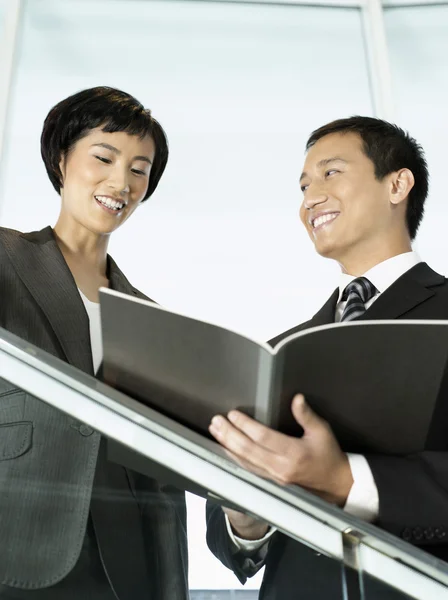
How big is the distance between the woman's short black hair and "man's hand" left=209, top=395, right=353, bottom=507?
3.40ft

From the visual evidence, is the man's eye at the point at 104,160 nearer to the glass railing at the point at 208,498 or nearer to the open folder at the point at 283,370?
the open folder at the point at 283,370

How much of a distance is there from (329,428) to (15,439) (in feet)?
1.39

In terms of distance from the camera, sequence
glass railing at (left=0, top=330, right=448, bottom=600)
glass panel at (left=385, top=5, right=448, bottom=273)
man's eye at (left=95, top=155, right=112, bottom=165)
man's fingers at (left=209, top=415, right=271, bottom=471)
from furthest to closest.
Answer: glass panel at (left=385, top=5, right=448, bottom=273), man's eye at (left=95, top=155, right=112, bottom=165), man's fingers at (left=209, top=415, right=271, bottom=471), glass railing at (left=0, top=330, right=448, bottom=600)

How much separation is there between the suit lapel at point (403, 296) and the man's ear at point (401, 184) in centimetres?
34

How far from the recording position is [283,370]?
99 centimetres

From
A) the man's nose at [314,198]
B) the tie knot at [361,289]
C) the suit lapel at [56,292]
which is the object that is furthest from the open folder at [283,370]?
the man's nose at [314,198]

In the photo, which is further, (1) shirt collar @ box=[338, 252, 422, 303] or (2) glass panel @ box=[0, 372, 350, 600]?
(1) shirt collar @ box=[338, 252, 422, 303]

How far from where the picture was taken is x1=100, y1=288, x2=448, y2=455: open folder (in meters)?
1.00

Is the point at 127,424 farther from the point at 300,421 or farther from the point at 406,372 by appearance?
the point at 406,372

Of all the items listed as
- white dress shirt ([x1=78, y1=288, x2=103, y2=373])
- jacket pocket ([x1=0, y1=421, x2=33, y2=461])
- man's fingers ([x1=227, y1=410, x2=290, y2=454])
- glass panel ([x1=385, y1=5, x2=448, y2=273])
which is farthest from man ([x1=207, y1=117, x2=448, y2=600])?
glass panel ([x1=385, y1=5, x2=448, y2=273])

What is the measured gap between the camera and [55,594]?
0.93 m

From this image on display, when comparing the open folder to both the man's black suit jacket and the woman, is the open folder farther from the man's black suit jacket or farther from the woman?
the woman

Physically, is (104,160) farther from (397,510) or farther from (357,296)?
(397,510)

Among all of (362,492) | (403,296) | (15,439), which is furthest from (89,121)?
(362,492)
